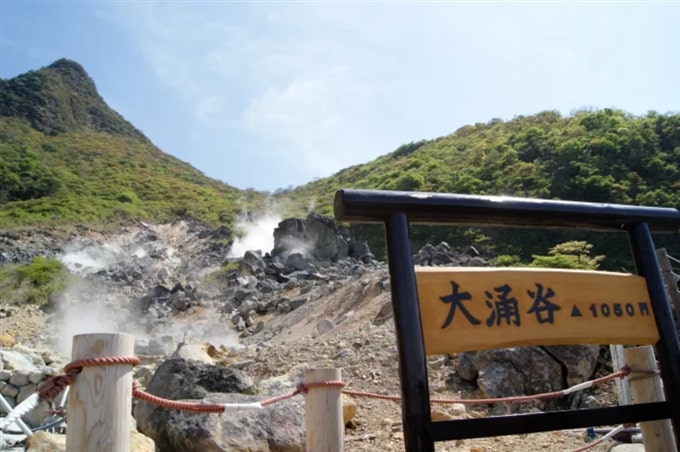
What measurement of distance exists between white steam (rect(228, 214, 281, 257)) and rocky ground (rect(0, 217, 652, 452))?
1.75m

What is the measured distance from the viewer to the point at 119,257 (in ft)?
105

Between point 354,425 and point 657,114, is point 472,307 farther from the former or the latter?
point 657,114

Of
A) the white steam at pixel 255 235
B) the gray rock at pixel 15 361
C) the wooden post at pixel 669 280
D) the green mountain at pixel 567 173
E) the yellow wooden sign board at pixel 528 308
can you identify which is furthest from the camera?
the white steam at pixel 255 235

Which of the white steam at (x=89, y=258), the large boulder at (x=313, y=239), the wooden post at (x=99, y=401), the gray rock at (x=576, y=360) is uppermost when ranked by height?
the white steam at (x=89, y=258)

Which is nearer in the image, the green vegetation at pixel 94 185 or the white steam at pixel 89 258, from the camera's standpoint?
the white steam at pixel 89 258

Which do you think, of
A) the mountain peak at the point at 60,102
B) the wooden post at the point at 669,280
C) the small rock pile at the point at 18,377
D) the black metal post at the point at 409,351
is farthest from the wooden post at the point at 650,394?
the mountain peak at the point at 60,102

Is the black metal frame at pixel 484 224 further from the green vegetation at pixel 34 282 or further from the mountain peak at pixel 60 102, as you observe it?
the mountain peak at pixel 60 102

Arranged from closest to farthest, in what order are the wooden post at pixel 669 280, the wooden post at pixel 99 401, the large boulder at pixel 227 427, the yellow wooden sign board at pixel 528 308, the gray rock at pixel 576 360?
the wooden post at pixel 99 401 < the yellow wooden sign board at pixel 528 308 < the large boulder at pixel 227 427 < the wooden post at pixel 669 280 < the gray rock at pixel 576 360

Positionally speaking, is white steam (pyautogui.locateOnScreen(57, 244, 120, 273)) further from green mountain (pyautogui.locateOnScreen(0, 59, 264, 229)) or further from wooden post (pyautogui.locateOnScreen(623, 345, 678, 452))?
wooden post (pyautogui.locateOnScreen(623, 345, 678, 452))

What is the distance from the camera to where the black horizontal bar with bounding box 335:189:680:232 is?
6.03ft

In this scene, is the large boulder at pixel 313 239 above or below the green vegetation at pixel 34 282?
above

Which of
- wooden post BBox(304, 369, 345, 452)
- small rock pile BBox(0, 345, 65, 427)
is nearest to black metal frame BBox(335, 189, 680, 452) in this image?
wooden post BBox(304, 369, 345, 452)

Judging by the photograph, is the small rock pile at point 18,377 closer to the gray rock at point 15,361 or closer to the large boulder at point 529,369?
the gray rock at point 15,361

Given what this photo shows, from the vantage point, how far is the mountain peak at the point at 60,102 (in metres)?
59.7
